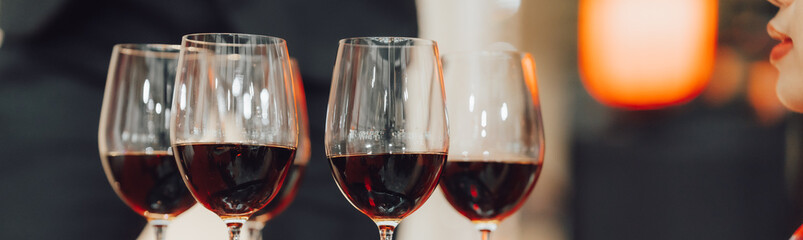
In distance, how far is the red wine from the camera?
1.79 ft

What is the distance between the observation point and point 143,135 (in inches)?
27.6

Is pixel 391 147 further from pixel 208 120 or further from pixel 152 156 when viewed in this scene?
pixel 152 156

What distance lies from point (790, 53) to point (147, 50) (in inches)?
22.8

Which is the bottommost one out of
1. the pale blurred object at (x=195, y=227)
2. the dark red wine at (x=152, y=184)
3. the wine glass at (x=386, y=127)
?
the pale blurred object at (x=195, y=227)

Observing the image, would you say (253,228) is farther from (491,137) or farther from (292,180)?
(491,137)

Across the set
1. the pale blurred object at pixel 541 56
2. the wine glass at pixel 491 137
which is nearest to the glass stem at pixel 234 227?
the wine glass at pixel 491 137

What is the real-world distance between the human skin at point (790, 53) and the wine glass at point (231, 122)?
395mm

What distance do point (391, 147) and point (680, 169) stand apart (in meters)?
2.52

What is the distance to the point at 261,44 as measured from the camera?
22.2 inches

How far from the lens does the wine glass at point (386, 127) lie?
0.55m

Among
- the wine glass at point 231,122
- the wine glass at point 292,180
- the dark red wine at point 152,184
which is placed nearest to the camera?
the wine glass at point 231,122

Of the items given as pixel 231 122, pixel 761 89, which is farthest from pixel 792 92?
pixel 761 89

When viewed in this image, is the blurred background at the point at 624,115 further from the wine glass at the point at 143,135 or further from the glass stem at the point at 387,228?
the glass stem at the point at 387,228

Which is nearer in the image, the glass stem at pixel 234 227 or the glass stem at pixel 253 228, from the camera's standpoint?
the glass stem at pixel 234 227
